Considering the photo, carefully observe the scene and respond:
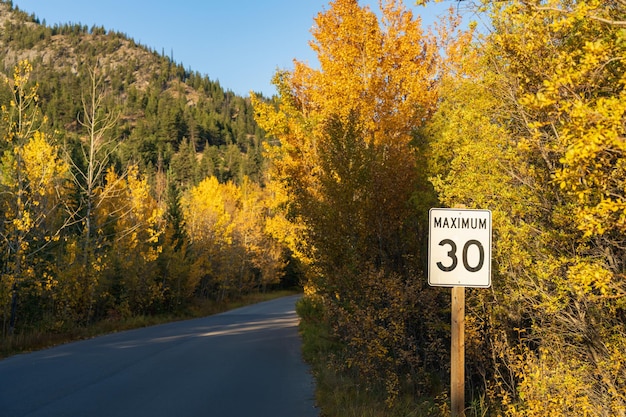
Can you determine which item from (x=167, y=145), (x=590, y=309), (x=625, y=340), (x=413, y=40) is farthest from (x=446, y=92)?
(x=167, y=145)

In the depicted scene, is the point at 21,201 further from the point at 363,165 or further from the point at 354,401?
the point at 354,401

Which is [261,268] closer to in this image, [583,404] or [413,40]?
[413,40]

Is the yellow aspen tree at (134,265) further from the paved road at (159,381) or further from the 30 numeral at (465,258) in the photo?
the 30 numeral at (465,258)

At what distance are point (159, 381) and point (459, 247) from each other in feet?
26.3

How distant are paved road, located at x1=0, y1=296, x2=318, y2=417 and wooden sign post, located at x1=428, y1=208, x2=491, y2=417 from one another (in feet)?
13.8

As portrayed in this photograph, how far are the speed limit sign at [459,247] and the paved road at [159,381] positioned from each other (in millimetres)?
4592

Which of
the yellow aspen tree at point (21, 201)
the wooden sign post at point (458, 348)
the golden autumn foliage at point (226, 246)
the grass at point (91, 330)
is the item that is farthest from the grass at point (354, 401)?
the golden autumn foliage at point (226, 246)

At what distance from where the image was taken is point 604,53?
4.93 metres

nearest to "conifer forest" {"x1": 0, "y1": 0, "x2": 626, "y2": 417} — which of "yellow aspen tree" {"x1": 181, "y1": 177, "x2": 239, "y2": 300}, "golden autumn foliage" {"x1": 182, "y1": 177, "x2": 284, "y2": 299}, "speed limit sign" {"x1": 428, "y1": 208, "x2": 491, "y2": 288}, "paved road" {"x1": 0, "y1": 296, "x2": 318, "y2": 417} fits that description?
"speed limit sign" {"x1": 428, "y1": 208, "x2": 491, "y2": 288}

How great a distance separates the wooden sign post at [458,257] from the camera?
215 inches

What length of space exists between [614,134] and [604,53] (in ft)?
3.30

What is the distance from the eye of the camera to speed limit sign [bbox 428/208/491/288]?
546cm

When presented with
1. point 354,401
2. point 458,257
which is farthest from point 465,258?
point 354,401

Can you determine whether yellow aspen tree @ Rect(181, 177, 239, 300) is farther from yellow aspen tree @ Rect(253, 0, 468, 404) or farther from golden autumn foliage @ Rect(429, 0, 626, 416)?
golden autumn foliage @ Rect(429, 0, 626, 416)
